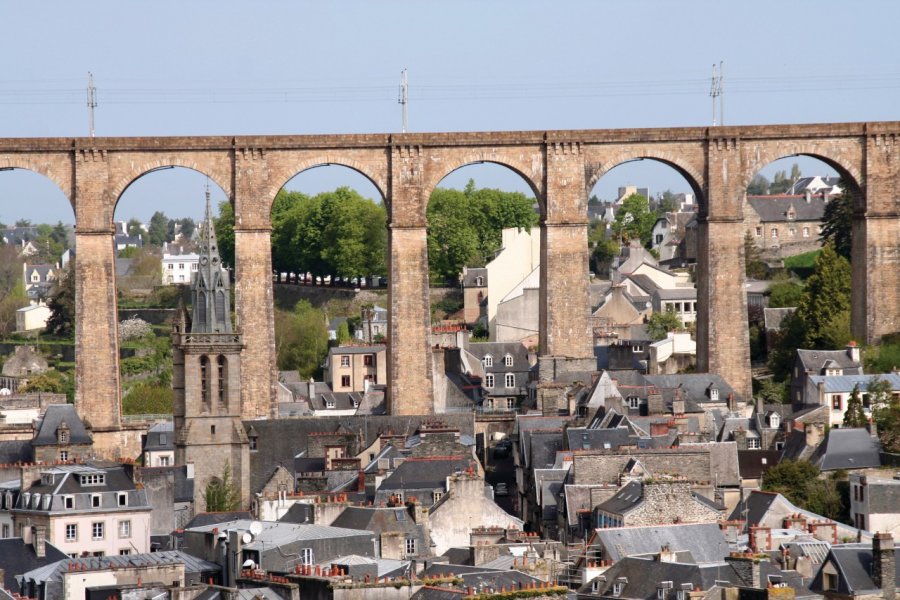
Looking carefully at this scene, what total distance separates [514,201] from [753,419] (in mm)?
57166

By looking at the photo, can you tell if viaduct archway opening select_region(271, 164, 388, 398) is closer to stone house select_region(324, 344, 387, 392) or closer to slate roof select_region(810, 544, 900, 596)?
stone house select_region(324, 344, 387, 392)

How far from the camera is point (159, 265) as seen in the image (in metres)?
164

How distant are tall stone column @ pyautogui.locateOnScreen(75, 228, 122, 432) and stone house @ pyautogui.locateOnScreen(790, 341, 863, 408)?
22506mm

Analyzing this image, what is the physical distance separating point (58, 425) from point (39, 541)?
17825 millimetres

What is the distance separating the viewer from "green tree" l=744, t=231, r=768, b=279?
106 meters

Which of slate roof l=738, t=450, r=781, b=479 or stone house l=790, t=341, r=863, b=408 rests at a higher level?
stone house l=790, t=341, r=863, b=408

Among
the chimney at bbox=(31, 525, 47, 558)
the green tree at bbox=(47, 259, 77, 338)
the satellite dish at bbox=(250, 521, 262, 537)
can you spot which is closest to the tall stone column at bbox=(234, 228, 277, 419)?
the chimney at bbox=(31, 525, 47, 558)

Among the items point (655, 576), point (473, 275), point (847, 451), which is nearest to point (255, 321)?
point (847, 451)

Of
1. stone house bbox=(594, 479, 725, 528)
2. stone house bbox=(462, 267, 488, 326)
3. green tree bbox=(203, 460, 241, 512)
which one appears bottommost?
green tree bbox=(203, 460, 241, 512)

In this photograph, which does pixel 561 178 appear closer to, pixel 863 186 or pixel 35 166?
pixel 863 186

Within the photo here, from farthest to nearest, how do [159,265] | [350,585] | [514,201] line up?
[159,265] → [514,201] → [350,585]

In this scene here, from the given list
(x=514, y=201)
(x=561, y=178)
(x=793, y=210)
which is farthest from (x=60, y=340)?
(x=561, y=178)

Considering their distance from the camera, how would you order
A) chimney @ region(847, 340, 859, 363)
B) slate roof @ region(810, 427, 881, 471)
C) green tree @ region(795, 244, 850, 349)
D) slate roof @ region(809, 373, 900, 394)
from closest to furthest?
slate roof @ region(810, 427, 881, 471)
slate roof @ region(809, 373, 900, 394)
chimney @ region(847, 340, 859, 363)
green tree @ region(795, 244, 850, 349)

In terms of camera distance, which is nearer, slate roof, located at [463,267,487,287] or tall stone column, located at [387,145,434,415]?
tall stone column, located at [387,145,434,415]
